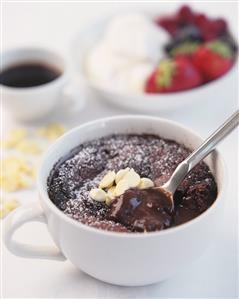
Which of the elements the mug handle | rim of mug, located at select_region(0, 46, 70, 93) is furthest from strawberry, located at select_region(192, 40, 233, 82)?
the mug handle

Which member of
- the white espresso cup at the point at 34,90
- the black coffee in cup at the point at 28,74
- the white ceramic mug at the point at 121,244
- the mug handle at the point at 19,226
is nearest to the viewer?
the white ceramic mug at the point at 121,244

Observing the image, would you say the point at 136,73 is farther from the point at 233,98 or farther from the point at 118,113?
the point at 233,98

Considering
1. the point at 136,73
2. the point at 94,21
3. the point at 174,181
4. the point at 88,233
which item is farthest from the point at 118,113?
the point at 88,233

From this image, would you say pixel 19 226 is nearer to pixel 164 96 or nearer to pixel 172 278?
pixel 172 278

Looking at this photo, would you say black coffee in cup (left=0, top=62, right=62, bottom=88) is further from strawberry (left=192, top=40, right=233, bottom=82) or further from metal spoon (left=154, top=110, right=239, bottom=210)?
metal spoon (left=154, top=110, right=239, bottom=210)

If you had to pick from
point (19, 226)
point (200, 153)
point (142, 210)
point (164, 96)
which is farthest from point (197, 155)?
point (164, 96)

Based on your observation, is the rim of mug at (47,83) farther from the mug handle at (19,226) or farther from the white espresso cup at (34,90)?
the mug handle at (19,226)

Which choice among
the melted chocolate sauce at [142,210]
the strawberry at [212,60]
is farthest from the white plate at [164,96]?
the melted chocolate sauce at [142,210]
